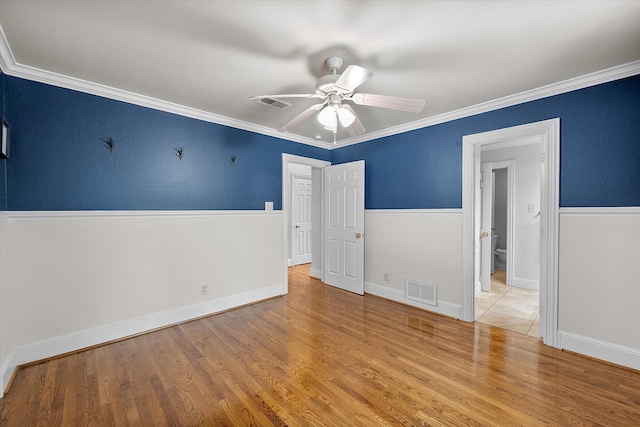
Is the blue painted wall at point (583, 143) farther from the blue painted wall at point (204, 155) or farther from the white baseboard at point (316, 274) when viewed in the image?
the white baseboard at point (316, 274)

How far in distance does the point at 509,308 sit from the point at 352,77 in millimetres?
3702

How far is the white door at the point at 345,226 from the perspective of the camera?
4.33 metres

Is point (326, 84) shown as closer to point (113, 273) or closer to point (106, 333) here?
point (113, 273)

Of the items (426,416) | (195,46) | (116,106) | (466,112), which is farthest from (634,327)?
(116,106)

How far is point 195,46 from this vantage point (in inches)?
79.9

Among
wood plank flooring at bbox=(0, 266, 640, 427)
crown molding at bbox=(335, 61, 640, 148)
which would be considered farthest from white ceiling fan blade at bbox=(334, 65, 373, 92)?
wood plank flooring at bbox=(0, 266, 640, 427)

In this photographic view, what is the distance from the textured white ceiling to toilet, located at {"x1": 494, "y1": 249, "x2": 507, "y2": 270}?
3.91m

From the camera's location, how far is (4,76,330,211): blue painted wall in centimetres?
237

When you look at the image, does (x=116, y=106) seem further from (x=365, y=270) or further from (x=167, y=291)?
(x=365, y=270)

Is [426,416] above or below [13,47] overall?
below

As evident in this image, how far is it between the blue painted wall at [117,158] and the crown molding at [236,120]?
0.20 ft

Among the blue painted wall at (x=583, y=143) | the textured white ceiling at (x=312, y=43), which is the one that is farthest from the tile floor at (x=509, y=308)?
the textured white ceiling at (x=312, y=43)

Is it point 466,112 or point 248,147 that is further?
point 248,147

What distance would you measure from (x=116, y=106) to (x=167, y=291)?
2.03 metres
